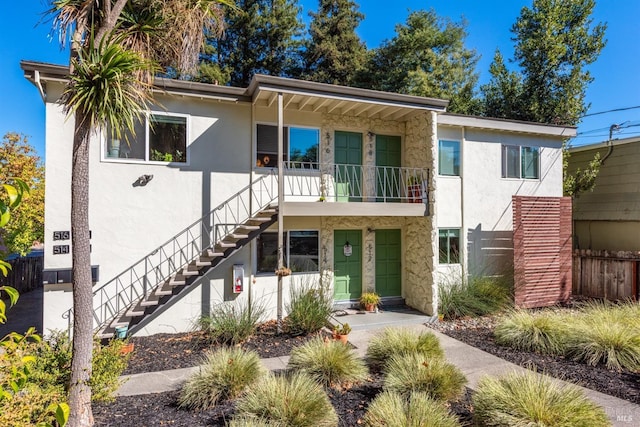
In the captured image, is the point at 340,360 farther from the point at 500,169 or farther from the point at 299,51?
the point at 299,51

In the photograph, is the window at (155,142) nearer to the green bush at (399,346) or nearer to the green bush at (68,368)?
the green bush at (68,368)

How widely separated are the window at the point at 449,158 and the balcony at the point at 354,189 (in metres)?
1.14

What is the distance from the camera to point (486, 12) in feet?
51.9

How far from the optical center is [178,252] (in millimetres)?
8320

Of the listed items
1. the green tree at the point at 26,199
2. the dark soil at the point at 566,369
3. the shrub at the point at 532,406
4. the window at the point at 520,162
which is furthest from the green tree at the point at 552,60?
the green tree at the point at 26,199

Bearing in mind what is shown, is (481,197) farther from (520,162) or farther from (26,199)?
(26,199)

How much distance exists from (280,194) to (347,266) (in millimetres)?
3481

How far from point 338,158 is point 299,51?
12882 millimetres

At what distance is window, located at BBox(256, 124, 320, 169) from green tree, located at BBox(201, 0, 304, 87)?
37.1 feet

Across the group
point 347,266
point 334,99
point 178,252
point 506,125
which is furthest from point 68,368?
point 506,125

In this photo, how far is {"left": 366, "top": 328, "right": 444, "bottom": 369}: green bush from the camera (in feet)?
19.4

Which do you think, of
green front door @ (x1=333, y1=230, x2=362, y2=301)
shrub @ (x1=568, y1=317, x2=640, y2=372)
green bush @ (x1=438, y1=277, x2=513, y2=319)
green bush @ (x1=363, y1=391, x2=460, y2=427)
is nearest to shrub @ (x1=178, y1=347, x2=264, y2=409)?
green bush @ (x1=363, y1=391, x2=460, y2=427)

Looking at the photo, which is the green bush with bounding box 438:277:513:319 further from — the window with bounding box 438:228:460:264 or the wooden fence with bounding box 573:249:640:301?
the wooden fence with bounding box 573:249:640:301

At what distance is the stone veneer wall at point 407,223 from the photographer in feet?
31.0
